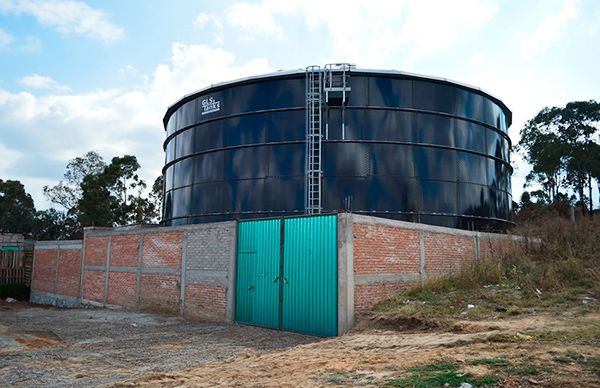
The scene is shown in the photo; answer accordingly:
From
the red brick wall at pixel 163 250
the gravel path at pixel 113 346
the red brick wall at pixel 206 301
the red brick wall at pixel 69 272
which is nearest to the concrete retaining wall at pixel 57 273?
the red brick wall at pixel 69 272

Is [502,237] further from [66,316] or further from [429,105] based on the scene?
[66,316]

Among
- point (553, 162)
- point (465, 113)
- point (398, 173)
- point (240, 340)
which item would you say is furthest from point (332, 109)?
point (553, 162)

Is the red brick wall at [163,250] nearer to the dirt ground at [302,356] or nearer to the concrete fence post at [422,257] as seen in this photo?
the dirt ground at [302,356]

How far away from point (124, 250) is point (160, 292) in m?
3.51

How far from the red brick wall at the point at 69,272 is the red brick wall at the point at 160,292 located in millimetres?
7123

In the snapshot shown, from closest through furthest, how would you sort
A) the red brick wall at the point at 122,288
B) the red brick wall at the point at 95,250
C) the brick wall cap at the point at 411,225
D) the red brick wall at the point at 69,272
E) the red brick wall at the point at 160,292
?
the brick wall cap at the point at 411,225 < the red brick wall at the point at 160,292 < the red brick wall at the point at 122,288 < the red brick wall at the point at 95,250 < the red brick wall at the point at 69,272

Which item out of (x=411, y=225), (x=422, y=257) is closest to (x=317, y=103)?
(x=411, y=225)

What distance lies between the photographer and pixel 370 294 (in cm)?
1154

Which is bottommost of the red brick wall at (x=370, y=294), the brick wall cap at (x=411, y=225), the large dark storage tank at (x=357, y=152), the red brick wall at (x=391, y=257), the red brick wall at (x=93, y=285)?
the red brick wall at (x=93, y=285)

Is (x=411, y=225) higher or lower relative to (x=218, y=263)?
higher

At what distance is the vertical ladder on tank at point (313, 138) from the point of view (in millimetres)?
16328

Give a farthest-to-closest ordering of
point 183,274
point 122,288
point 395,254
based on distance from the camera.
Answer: point 122,288, point 183,274, point 395,254

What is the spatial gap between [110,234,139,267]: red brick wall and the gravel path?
10.2ft

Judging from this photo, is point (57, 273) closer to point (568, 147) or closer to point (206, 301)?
point (206, 301)
